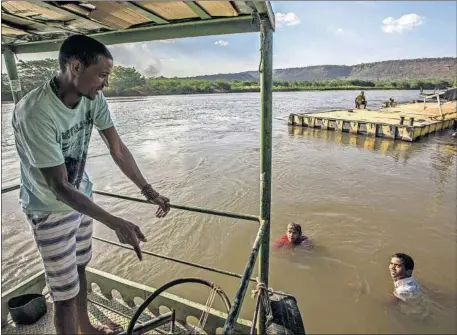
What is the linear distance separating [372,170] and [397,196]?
2.81 m

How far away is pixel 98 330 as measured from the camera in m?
2.57

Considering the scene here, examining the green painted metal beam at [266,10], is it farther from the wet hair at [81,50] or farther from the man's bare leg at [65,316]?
the man's bare leg at [65,316]

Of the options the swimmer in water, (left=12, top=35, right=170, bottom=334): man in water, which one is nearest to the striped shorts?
(left=12, top=35, right=170, bottom=334): man in water

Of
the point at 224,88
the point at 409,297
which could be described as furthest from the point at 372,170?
the point at 224,88

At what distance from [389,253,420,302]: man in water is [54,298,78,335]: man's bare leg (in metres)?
4.31

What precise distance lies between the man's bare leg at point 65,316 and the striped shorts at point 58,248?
0.17 feet

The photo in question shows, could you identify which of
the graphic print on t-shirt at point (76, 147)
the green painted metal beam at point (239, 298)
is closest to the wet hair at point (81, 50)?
the graphic print on t-shirt at point (76, 147)

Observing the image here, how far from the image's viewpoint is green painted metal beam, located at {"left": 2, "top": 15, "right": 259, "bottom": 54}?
2.00 metres

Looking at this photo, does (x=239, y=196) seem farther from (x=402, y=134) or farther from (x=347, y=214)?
(x=402, y=134)

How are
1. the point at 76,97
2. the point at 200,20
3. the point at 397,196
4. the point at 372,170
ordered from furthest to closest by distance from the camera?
the point at 372,170, the point at 397,196, the point at 200,20, the point at 76,97

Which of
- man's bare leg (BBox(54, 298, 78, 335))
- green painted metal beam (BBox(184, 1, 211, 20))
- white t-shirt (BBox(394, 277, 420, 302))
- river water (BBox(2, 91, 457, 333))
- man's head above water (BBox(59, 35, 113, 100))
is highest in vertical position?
green painted metal beam (BBox(184, 1, 211, 20))

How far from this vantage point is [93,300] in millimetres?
3059

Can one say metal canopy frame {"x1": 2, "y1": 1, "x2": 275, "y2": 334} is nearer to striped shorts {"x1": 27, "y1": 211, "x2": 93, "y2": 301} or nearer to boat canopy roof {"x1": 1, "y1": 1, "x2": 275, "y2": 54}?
boat canopy roof {"x1": 1, "y1": 1, "x2": 275, "y2": 54}

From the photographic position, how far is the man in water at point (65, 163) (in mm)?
1648
